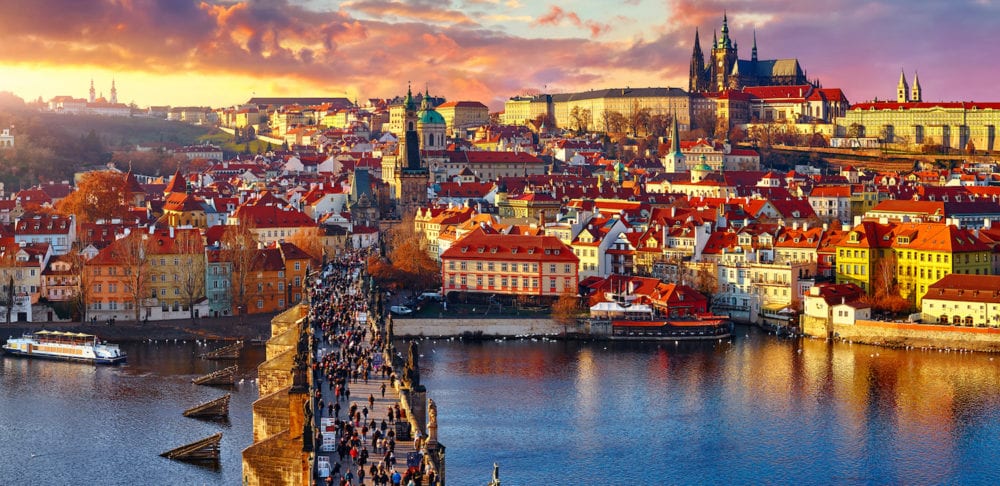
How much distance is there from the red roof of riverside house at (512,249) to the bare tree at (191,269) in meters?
8.93

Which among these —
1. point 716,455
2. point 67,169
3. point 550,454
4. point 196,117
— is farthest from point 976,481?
point 196,117

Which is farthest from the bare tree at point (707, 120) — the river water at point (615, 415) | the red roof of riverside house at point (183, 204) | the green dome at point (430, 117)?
the river water at point (615, 415)

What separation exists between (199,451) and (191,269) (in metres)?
19.9

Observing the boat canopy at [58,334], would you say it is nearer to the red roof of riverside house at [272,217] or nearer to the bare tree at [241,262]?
the bare tree at [241,262]

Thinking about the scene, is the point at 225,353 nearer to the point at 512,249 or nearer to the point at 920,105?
the point at 512,249

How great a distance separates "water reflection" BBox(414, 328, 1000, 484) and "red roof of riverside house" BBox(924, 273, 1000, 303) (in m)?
3.10

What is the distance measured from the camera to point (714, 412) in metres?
35.8

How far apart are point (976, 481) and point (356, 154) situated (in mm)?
88273

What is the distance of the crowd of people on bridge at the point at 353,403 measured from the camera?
1948 cm

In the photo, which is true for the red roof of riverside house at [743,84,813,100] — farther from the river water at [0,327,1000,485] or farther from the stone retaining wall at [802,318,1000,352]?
the river water at [0,327,1000,485]

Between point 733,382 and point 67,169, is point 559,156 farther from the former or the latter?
point 733,382

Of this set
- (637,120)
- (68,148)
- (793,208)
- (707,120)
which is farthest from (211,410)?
(707,120)

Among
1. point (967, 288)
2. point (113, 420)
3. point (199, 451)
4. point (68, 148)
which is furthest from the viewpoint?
point (68, 148)

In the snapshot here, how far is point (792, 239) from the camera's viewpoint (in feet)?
180
